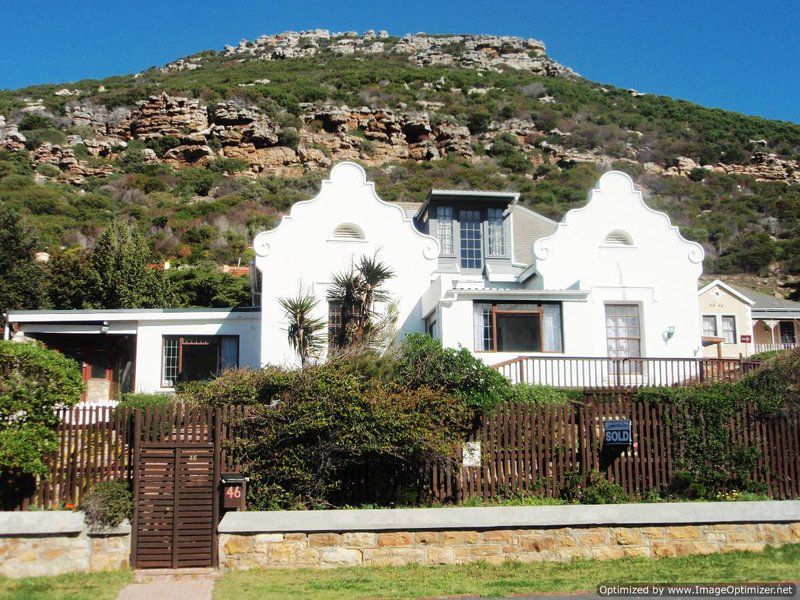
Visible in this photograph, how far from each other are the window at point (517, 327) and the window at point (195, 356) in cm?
753

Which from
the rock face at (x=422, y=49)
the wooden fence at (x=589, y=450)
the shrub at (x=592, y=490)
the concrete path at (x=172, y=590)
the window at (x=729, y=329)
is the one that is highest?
the rock face at (x=422, y=49)

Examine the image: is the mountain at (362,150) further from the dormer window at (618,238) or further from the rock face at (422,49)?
the dormer window at (618,238)

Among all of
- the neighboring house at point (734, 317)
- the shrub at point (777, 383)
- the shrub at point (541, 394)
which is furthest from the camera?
the neighboring house at point (734, 317)

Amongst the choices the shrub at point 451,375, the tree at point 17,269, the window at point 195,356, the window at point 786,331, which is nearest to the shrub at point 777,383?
the shrub at point 451,375

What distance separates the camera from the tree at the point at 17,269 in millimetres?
28922

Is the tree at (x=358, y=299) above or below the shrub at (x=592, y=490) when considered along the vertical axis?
above

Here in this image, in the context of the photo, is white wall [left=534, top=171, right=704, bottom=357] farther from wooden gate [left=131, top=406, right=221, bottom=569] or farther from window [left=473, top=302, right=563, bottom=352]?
wooden gate [left=131, top=406, right=221, bottom=569]

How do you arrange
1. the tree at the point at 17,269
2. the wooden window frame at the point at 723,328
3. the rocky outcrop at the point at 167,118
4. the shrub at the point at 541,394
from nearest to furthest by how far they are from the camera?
the shrub at the point at 541,394 → the tree at the point at 17,269 → the wooden window frame at the point at 723,328 → the rocky outcrop at the point at 167,118

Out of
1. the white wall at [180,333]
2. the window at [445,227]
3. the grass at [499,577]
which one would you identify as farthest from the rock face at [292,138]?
the grass at [499,577]

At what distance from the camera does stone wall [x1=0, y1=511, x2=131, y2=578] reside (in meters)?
10.6

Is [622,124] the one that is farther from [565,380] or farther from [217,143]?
[565,380]

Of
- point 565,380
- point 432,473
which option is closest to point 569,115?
point 565,380

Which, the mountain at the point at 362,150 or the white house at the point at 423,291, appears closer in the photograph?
the white house at the point at 423,291

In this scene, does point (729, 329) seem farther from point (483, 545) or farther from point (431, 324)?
point (483, 545)
